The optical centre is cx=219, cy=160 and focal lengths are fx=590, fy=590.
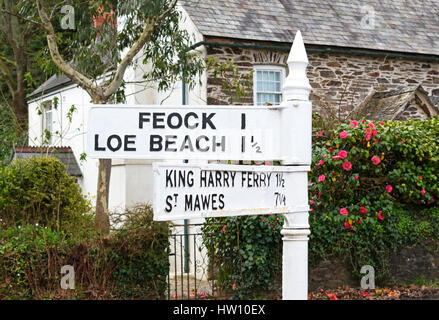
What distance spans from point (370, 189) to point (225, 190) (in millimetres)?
6999

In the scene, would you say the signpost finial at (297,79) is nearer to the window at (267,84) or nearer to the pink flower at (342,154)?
the pink flower at (342,154)

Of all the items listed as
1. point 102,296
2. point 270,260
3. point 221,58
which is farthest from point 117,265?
point 221,58

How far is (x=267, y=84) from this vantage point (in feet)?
45.4

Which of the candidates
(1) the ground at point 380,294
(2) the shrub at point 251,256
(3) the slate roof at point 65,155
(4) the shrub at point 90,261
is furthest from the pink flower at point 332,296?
(3) the slate roof at point 65,155

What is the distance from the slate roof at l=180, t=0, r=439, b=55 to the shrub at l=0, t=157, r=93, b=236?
15.7ft

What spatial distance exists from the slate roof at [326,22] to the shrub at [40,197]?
15.7 feet

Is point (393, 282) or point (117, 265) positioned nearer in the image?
point (117, 265)

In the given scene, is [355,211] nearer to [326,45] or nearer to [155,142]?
[326,45]

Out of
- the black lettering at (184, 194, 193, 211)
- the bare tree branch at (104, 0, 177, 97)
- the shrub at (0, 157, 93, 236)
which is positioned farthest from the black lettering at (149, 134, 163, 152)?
the bare tree branch at (104, 0, 177, 97)

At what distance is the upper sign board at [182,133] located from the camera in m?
3.16

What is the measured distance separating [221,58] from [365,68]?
407 cm

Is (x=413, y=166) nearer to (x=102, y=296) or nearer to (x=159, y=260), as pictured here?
(x=159, y=260)

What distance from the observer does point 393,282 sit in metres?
9.71

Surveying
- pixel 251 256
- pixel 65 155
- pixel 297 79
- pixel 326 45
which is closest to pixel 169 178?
pixel 297 79
